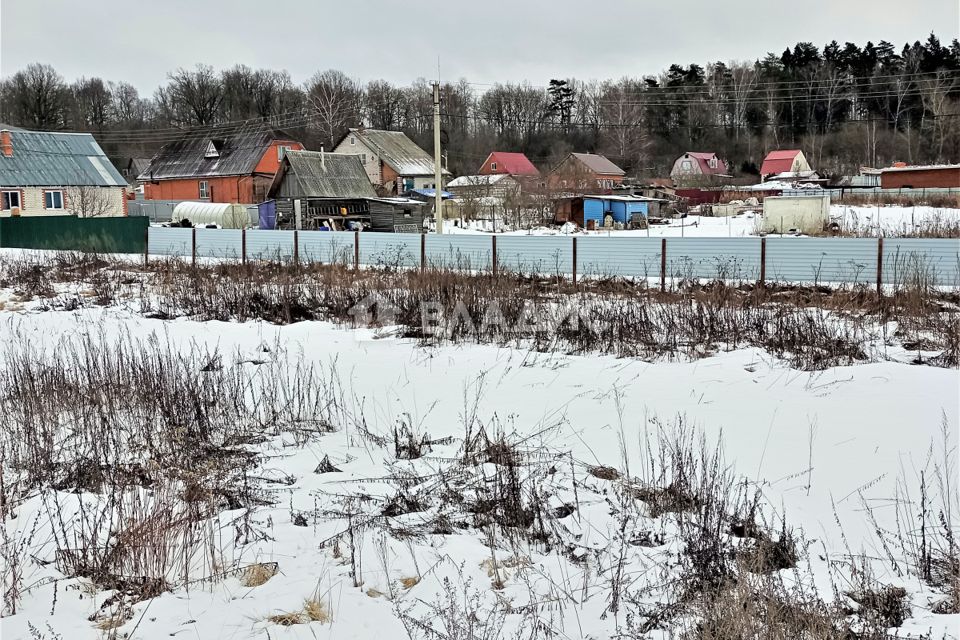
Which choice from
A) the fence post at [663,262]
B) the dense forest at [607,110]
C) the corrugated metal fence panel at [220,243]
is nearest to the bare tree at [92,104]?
the dense forest at [607,110]

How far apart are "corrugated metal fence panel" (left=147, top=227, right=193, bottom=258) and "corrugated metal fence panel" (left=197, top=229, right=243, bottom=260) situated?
0.41m

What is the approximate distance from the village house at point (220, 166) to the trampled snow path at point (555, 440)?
41856 millimetres

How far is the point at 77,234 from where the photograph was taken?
1068 inches

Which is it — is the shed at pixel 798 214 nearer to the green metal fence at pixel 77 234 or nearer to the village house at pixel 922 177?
the village house at pixel 922 177

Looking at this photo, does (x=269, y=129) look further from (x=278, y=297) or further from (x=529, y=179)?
(x=278, y=297)

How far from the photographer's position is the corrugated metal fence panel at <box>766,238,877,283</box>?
49.9ft

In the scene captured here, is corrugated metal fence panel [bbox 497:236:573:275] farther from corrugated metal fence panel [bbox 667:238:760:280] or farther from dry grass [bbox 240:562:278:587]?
dry grass [bbox 240:562:278:587]

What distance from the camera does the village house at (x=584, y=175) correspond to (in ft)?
148

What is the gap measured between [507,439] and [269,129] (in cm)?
5011

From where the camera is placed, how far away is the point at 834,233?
2716 centimetres

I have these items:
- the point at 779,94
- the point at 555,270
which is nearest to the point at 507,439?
the point at 555,270

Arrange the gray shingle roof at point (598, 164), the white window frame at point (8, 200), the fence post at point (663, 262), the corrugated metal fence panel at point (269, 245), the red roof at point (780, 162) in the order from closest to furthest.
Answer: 1. the fence post at point (663, 262)
2. the corrugated metal fence panel at point (269, 245)
3. the white window frame at point (8, 200)
4. the gray shingle roof at point (598, 164)
5. the red roof at point (780, 162)

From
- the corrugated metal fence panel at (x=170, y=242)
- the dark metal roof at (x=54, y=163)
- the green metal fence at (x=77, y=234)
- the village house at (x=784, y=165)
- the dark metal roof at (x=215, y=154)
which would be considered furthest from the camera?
the village house at (x=784, y=165)

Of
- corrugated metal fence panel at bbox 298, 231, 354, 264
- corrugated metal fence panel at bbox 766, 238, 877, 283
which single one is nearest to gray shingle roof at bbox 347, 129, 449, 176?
corrugated metal fence panel at bbox 298, 231, 354, 264
